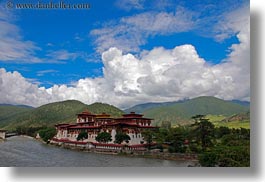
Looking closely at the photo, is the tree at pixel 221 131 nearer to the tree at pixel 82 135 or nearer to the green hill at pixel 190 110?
the green hill at pixel 190 110

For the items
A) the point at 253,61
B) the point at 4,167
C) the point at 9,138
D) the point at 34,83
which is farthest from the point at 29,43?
the point at 253,61

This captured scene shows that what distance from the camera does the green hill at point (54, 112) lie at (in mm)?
4996

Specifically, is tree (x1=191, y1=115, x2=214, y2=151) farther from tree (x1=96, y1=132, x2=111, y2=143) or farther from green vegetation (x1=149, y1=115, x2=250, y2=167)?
tree (x1=96, y1=132, x2=111, y2=143)

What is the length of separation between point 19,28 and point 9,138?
5.08ft

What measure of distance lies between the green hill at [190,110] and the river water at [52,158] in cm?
59

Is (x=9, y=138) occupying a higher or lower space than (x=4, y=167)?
higher

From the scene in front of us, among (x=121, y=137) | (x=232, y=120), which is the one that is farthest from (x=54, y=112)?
(x=232, y=120)

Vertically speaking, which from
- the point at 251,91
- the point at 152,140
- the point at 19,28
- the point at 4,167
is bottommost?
the point at 4,167

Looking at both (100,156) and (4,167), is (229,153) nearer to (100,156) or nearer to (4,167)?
(100,156)

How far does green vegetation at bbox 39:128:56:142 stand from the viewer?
5150 mm

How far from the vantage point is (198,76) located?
5.07 meters

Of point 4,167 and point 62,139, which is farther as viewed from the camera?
point 62,139

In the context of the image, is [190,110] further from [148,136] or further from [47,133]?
[47,133]

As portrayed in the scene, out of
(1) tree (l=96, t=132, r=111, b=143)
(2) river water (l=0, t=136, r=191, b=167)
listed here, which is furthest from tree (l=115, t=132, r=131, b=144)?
(2) river water (l=0, t=136, r=191, b=167)
